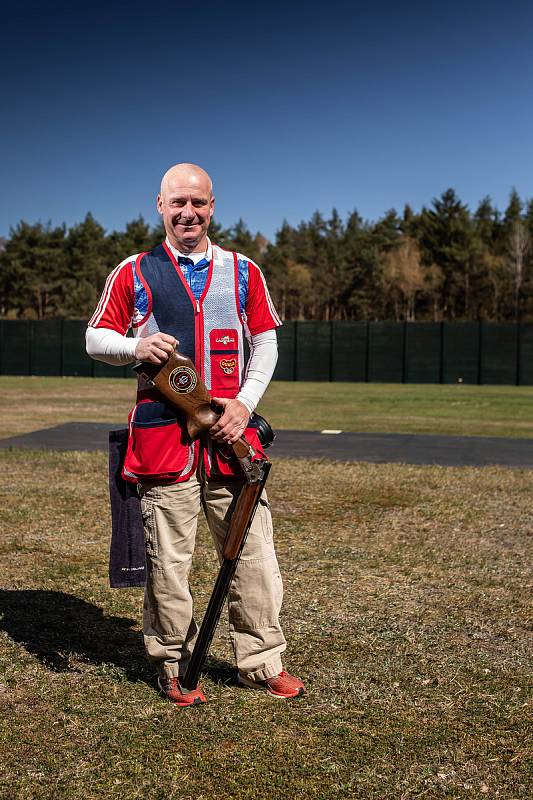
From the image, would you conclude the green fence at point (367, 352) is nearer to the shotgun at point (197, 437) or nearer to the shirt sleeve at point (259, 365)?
the shirt sleeve at point (259, 365)

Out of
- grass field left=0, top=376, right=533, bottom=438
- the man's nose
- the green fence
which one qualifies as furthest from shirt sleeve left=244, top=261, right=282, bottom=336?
the green fence

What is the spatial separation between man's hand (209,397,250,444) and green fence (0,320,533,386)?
25.2 m

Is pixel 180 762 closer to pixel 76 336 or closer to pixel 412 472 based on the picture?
pixel 412 472

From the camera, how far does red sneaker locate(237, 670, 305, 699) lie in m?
3.47

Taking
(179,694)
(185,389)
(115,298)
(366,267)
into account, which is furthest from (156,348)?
(366,267)

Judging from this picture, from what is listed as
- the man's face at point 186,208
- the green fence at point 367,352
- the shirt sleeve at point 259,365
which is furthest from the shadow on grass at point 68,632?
the green fence at point 367,352

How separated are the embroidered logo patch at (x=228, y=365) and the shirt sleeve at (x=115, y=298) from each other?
40 centimetres

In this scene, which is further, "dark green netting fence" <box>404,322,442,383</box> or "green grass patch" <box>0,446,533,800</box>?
"dark green netting fence" <box>404,322,442,383</box>

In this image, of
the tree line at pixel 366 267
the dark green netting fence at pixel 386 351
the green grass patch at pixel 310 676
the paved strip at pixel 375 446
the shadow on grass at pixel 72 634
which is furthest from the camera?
the tree line at pixel 366 267

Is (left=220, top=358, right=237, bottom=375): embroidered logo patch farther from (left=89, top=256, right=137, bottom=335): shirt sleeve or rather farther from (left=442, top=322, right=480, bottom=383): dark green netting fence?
(left=442, top=322, right=480, bottom=383): dark green netting fence

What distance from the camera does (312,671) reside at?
376 centimetres

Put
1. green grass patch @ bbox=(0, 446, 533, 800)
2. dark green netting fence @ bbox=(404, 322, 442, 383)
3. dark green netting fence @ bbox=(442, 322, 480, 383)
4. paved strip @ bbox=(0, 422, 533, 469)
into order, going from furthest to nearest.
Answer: dark green netting fence @ bbox=(404, 322, 442, 383) < dark green netting fence @ bbox=(442, 322, 480, 383) < paved strip @ bbox=(0, 422, 533, 469) < green grass patch @ bbox=(0, 446, 533, 800)

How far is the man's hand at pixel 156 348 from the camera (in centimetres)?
307

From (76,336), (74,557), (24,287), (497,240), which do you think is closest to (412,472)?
(74,557)
